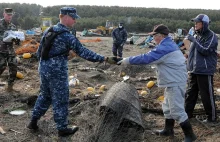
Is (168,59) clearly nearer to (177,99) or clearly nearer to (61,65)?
(177,99)

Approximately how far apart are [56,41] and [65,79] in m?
0.63

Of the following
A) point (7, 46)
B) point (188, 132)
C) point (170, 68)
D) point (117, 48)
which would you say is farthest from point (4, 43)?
point (117, 48)

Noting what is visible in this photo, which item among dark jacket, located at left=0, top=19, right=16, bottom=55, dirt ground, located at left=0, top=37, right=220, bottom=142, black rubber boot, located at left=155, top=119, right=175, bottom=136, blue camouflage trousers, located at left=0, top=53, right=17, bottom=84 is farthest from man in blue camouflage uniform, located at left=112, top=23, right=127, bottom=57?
black rubber boot, located at left=155, top=119, right=175, bottom=136

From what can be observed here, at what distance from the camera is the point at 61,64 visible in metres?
4.80

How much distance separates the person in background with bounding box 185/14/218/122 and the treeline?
123ft

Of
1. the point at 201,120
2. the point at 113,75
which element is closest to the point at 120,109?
the point at 201,120

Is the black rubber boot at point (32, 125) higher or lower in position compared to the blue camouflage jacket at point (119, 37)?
lower

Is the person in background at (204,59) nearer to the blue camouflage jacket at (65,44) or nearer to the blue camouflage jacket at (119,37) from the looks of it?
the blue camouflage jacket at (65,44)

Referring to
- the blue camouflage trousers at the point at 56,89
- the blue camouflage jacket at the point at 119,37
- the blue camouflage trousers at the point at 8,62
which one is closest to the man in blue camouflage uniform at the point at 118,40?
the blue camouflage jacket at the point at 119,37

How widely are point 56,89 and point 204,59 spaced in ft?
8.83

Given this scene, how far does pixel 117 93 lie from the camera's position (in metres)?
5.57

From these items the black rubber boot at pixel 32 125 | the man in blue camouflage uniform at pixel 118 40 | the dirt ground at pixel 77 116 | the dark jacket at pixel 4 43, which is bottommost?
the dirt ground at pixel 77 116

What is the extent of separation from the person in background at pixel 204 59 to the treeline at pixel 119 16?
3755cm

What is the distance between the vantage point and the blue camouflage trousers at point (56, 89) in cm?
483
